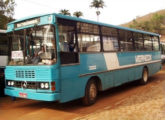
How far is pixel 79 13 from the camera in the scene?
42.4m

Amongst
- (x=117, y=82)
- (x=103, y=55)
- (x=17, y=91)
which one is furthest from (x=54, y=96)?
(x=117, y=82)

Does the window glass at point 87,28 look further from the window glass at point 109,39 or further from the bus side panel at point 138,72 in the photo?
the bus side panel at point 138,72

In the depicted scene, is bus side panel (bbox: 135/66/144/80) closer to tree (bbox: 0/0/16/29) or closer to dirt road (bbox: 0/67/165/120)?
dirt road (bbox: 0/67/165/120)

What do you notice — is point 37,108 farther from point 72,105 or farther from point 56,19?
point 56,19

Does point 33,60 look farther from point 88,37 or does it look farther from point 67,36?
point 88,37

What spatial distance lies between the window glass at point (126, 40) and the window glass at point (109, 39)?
0.56m

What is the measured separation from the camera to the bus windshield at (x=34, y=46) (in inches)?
228

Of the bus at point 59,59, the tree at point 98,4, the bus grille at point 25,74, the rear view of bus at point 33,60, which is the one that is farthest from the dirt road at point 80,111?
the tree at point 98,4

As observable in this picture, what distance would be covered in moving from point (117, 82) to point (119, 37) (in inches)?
82.4

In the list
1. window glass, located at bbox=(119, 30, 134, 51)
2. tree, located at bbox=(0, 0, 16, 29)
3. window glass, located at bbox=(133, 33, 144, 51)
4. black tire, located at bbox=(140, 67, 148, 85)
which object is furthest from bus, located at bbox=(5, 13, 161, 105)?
tree, located at bbox=(0, 0, 16, 29)

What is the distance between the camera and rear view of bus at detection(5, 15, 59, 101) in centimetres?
571

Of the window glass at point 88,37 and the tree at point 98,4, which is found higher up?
the tree at point 98,4

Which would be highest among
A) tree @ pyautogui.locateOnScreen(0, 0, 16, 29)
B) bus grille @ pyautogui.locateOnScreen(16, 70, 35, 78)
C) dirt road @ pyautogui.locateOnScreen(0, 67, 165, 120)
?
tree @ pyautogui.locateOnScreen(0, 0, 16, 29)

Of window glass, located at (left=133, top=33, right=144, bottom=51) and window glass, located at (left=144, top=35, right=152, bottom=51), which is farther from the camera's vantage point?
A: window glass, located at (left=144, top=35, right=152, bottom=51)
